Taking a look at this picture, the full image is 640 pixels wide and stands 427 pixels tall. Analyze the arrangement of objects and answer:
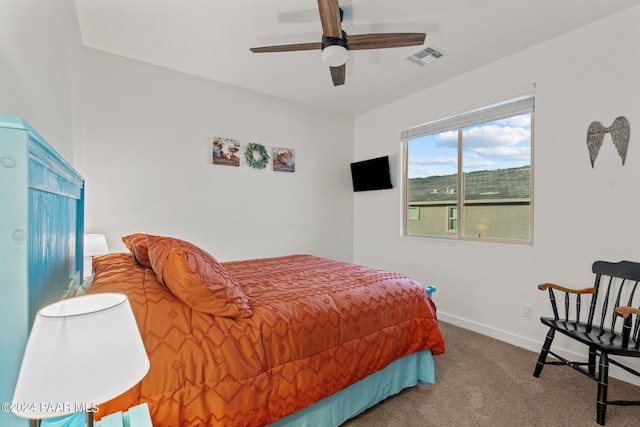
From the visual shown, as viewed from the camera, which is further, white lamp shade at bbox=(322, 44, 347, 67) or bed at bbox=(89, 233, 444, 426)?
white lamp shade at bbox=(322, 44, 347, 67)

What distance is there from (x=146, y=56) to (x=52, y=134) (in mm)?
1867

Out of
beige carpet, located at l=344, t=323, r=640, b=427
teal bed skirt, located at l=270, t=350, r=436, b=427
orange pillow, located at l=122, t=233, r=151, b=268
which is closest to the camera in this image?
teal bed skirt, located at l=270, t=350, r=436, b=427

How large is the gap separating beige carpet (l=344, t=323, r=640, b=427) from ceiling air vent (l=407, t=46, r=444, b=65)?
2.72 meters

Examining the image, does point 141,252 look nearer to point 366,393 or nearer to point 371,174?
point 366,393

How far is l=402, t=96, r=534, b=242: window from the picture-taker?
2873mm

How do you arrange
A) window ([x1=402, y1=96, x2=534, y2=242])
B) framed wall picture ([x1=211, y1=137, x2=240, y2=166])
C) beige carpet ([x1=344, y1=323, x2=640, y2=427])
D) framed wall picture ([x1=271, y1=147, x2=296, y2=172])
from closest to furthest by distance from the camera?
beige carpet ([x1=344, y1=323, x2=640, y2=427])
window ([x1=402, y1=96, x2=534, y2=242])
framed wall picture ([x1=211, y1=137, x2=240, y2=166])
framed wall picture ([x1=271, y1=147, x2=296, y2=172])

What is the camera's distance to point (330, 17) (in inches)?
68.8

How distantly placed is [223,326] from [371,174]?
3.30 meters

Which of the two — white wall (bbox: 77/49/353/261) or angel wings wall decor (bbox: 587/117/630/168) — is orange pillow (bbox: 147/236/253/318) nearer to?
white wall (bbox: 77/49/353/261)

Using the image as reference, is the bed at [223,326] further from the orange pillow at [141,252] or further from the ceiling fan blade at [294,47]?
the ceiling fan blade at [294,47]

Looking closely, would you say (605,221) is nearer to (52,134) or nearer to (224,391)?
(224,391)

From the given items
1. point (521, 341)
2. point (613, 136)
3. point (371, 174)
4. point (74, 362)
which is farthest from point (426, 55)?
point (74, 362)

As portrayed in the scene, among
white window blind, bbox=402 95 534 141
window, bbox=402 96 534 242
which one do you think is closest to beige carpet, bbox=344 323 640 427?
window, bbox=402 96 534 242

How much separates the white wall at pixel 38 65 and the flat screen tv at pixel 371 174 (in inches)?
129
